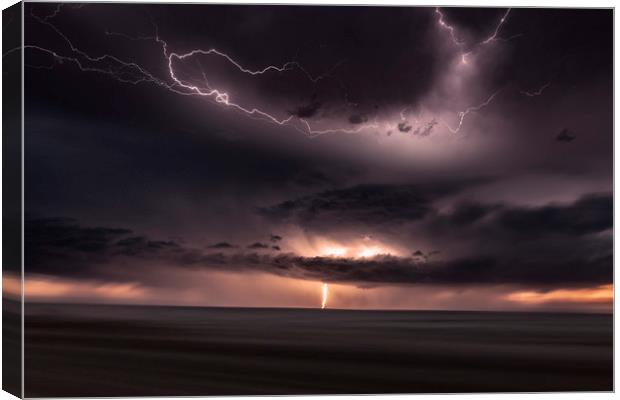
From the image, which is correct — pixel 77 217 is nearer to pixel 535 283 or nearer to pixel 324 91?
pixel 324 91

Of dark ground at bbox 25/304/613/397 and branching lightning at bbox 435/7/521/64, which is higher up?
branching lightning at bbox 435/7/521/64

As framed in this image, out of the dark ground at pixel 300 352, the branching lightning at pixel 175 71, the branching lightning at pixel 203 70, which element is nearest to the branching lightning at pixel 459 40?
the branching lightning at pixel 203 70

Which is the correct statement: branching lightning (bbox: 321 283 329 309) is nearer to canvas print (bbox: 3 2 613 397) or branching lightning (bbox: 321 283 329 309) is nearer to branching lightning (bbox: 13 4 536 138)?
canvas print (bbox: 3 2 613 397)

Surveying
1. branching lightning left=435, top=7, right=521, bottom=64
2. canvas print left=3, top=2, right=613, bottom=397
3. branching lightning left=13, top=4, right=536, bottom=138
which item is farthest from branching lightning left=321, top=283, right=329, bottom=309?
branching lightning left=435, top=7, right=521, bottom=64

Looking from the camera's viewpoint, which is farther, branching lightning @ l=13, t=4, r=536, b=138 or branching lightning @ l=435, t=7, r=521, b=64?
branching lightning @ l=435, t=7, r=521, b=64

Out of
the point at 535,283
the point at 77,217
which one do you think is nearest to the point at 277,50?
the point at 77,217

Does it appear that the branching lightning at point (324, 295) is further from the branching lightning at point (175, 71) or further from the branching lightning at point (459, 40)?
the branching lightning at point (459, 40)
